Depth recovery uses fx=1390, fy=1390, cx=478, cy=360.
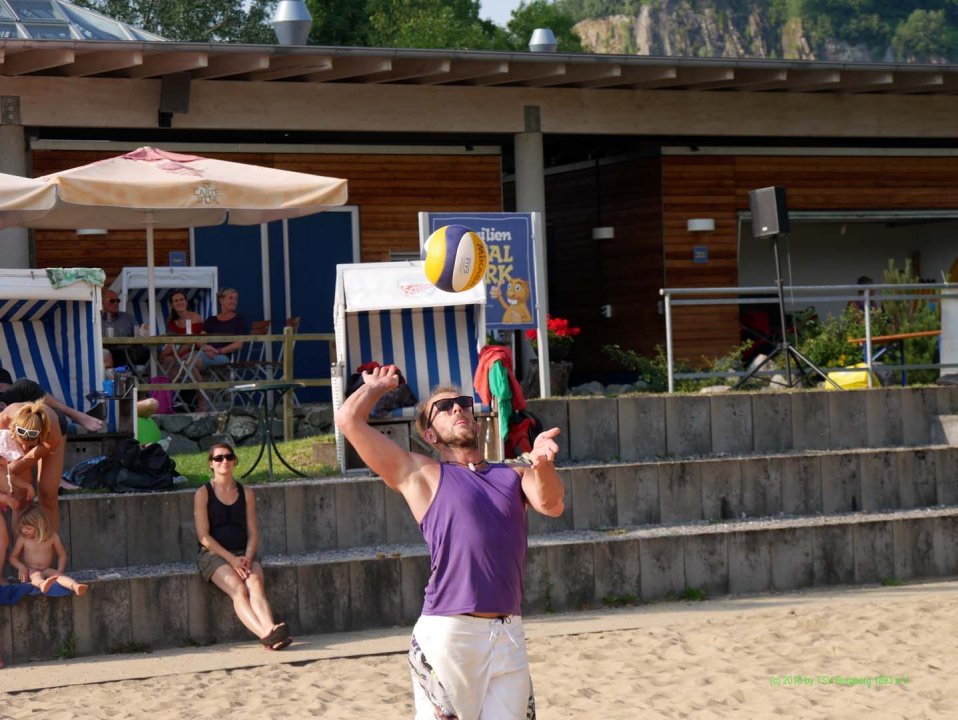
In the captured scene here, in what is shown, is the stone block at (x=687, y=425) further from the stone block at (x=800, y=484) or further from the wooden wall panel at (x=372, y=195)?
the wooden wall panel at (x=372, y=195)

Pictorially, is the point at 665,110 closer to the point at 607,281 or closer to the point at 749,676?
the point at 607,281

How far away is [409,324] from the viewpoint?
10.1 m

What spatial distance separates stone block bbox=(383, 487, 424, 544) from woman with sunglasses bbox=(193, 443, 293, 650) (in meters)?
1.11

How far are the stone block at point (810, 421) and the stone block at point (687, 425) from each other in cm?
72

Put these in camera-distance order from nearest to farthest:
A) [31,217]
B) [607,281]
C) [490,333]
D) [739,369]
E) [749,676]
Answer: [749,676], [31,217], [490,333], [739,369], [607,281]

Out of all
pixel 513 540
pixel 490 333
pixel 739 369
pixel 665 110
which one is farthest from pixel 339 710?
pixel 665 110

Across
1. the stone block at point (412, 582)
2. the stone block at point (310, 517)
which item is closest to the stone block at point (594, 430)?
the stone block at point (310, 517)

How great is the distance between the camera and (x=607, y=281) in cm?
1602

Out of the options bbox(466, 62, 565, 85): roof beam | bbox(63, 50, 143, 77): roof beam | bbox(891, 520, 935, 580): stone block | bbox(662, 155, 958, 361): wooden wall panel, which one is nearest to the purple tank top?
bbox(891, 520, 935, 580): stone block

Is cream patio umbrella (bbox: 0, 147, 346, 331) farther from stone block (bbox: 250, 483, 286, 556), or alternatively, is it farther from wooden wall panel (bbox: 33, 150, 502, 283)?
wooden wall panel (bbox: 33, 150, 502, 283)

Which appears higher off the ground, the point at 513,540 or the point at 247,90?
the point at 247,90

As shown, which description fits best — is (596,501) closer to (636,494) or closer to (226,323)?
(636,494)

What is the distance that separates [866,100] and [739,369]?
13.5 feet

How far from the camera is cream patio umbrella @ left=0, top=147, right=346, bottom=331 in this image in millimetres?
9578
